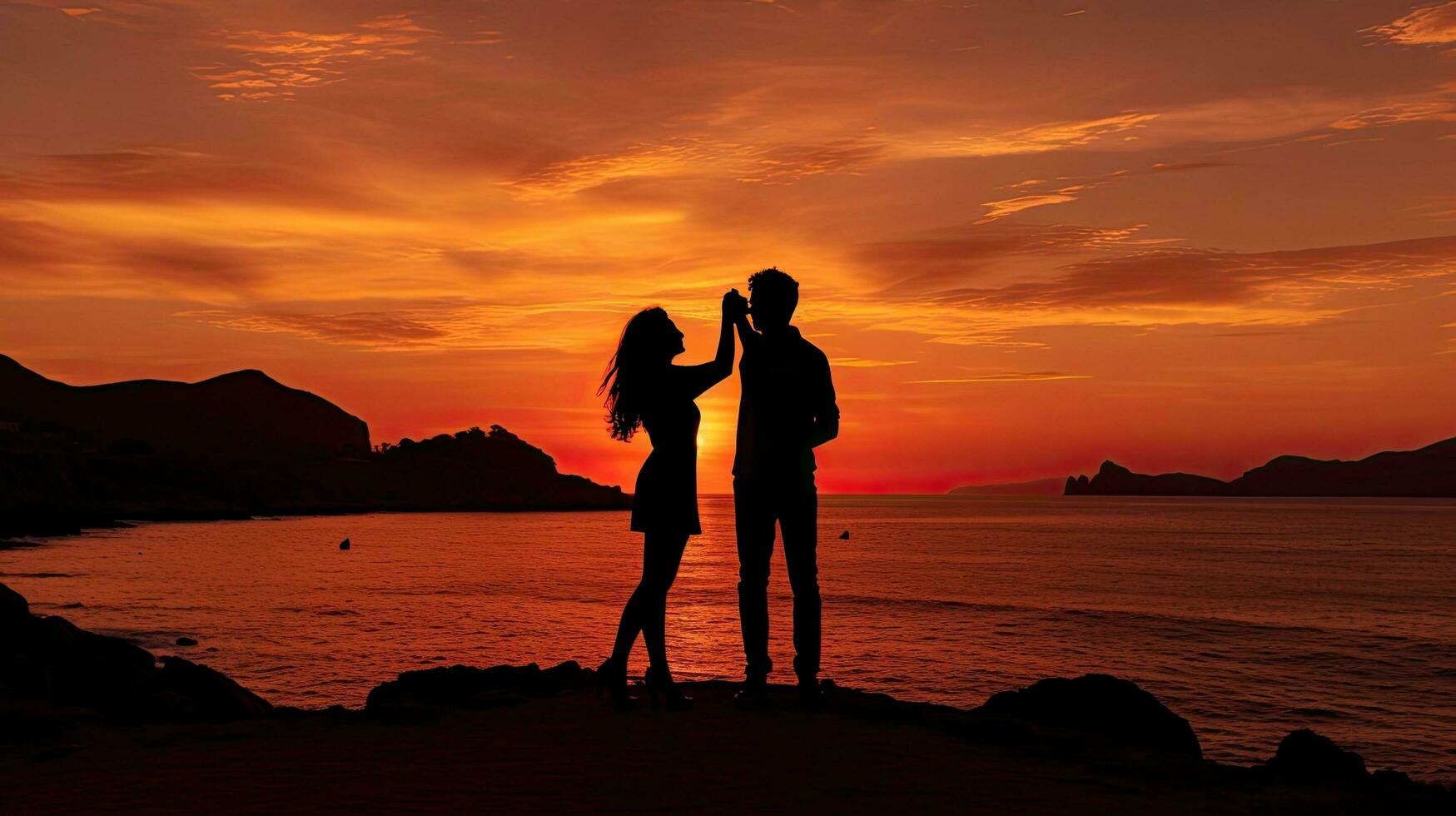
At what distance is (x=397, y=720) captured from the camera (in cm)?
820

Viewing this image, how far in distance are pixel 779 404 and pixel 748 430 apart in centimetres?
30

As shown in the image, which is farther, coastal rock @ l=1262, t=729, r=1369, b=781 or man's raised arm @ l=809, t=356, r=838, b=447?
coastal rock @ l=1262, t=729, r=1369, b=781

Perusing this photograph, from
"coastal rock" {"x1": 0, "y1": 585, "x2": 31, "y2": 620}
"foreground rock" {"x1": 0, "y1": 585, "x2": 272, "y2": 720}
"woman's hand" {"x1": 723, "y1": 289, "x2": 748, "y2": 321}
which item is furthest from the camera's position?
"coastal rock" {"x1": 0, "y1": 585, "x2": 31, "y2": 620}

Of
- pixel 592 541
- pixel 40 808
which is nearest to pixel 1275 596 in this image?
pixel 40 808

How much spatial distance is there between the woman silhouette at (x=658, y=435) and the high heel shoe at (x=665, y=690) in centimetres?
31

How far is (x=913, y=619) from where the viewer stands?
43.1m

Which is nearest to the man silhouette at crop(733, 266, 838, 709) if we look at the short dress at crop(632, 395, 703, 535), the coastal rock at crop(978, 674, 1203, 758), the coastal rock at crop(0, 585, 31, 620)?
the short dress at crop(632, 395, 703, 535)

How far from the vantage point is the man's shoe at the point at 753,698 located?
786 centimetres

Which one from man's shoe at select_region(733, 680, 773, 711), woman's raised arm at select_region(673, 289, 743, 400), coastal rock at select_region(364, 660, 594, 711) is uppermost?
woman's raised arm at select_region(673, 289, 743, 400)

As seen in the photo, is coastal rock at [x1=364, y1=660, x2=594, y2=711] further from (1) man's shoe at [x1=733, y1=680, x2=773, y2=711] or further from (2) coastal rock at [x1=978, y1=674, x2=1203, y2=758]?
(2) coastal rock at [x1=978, y1=674, x2=1203, y2=758]

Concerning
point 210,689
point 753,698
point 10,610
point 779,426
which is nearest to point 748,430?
point 779,426

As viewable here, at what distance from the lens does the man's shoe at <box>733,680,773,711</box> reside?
309 inches

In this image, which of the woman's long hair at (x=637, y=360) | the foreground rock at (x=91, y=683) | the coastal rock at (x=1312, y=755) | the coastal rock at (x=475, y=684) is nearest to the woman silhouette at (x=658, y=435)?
the woman's long hair at (x=637, y=360)

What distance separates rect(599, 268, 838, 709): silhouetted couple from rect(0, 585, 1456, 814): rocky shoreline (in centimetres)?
82
